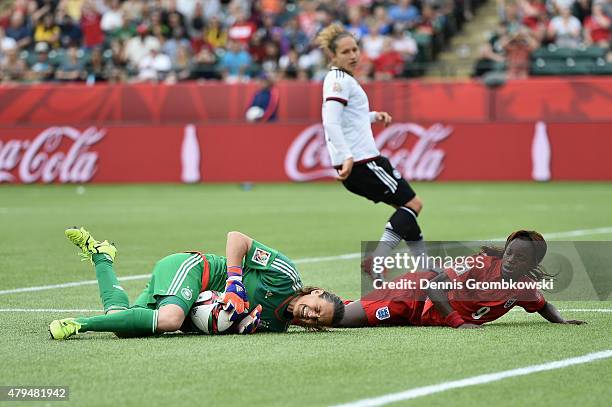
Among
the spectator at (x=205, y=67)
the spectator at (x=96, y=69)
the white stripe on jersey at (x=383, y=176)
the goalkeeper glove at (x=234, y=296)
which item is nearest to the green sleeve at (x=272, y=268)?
the goalkeeper glove at (x=234, y=296)

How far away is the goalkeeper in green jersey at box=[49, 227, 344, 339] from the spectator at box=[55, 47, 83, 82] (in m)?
20.4

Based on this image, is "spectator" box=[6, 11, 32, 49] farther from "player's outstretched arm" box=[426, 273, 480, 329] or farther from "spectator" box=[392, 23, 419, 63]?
"player's outstretched arm" box=[426, 273, 480, 329]

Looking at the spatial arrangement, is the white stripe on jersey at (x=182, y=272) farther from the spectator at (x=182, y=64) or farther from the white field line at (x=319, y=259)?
the spectator at (x=182, y=64)

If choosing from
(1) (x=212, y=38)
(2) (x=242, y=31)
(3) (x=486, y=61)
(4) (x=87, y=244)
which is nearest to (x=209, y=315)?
(4) (x=87, y=244)

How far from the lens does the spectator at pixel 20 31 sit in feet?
103

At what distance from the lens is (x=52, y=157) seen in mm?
26469

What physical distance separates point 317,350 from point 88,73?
71.7 ft

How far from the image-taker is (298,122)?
25547 millimetres

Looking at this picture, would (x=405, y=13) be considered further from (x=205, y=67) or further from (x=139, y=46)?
(x=139, y=46)

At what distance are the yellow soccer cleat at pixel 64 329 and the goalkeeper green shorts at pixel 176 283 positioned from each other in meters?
0.50

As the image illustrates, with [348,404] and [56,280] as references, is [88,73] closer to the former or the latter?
[56,280]

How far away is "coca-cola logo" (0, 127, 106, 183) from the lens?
85.7ft

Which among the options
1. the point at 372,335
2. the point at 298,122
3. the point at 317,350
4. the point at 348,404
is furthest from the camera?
the point at 298,122

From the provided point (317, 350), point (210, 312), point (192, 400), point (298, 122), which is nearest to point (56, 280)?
point (210, 312)
